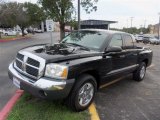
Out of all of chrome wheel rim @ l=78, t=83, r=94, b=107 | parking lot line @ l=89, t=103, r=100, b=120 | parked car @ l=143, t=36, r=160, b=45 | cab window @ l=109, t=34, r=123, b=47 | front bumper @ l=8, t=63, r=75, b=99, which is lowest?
parked car @ l=143, t=36, r=160, b=45

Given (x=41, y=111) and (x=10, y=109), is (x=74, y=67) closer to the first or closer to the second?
(x=41, y=111)

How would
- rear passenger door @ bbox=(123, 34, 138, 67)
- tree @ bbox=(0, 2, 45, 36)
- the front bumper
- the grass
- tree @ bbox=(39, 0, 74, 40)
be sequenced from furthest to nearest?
tree @ bbox=(0, 2, 45, 36) → tree @ bbox=(39, 0, 74, 40) → rear passenger door @ bbox=(123, 34, 138, 67) → the grass → the front bumper

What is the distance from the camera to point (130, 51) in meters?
6.49

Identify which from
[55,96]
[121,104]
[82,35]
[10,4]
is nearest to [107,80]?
[121,104]

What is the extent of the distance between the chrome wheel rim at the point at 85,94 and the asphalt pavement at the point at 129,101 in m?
0.34

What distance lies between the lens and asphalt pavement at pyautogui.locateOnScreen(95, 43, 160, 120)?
472cm

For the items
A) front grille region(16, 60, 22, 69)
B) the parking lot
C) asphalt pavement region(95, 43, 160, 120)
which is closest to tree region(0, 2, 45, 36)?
the parking lot

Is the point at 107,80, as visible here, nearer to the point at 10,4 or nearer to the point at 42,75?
the point at 42,75

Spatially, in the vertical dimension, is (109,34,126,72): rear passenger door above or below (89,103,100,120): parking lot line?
above

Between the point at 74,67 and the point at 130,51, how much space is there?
2792 mm

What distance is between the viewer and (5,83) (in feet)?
21.6

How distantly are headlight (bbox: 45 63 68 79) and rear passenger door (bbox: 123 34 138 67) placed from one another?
8.87 feet

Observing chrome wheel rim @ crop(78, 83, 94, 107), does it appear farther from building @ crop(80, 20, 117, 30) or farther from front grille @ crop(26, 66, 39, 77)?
building @ crop(80, 20, 117, 30)

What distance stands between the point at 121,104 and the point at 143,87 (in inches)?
75.0
